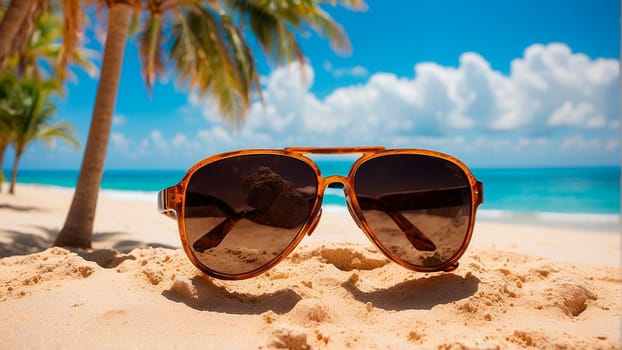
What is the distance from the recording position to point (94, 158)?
127 inches

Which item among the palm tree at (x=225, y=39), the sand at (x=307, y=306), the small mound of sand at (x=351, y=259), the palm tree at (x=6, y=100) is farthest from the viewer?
the palm tree at (x=6, y=100)

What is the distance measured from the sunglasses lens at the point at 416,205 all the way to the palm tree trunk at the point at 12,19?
3.70m

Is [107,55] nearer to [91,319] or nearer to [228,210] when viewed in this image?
[228,210]

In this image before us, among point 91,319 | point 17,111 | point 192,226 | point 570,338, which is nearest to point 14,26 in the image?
point 192,226

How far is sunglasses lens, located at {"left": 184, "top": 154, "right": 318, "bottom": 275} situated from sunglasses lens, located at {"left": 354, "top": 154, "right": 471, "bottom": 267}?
25 centimetres

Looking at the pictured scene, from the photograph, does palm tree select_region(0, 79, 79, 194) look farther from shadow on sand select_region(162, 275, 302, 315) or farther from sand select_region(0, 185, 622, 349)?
shadow on sand select_region(162, 275, 302, 315)

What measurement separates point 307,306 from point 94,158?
9.12 ft

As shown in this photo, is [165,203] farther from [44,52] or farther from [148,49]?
[44,52]

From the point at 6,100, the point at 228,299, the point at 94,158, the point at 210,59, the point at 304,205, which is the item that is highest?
the point at 210,59

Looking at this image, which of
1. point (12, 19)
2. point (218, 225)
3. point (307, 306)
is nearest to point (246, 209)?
point (218, 225)

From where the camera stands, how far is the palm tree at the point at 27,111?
8.88 meters

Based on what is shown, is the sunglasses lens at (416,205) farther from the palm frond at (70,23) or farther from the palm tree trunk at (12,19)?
the palm tree trunk at (12,19)

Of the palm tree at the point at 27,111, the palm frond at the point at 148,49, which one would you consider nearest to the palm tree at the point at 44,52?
the palm tree at the point at 27,111

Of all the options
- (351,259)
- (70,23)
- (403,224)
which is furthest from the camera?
(70,23)
